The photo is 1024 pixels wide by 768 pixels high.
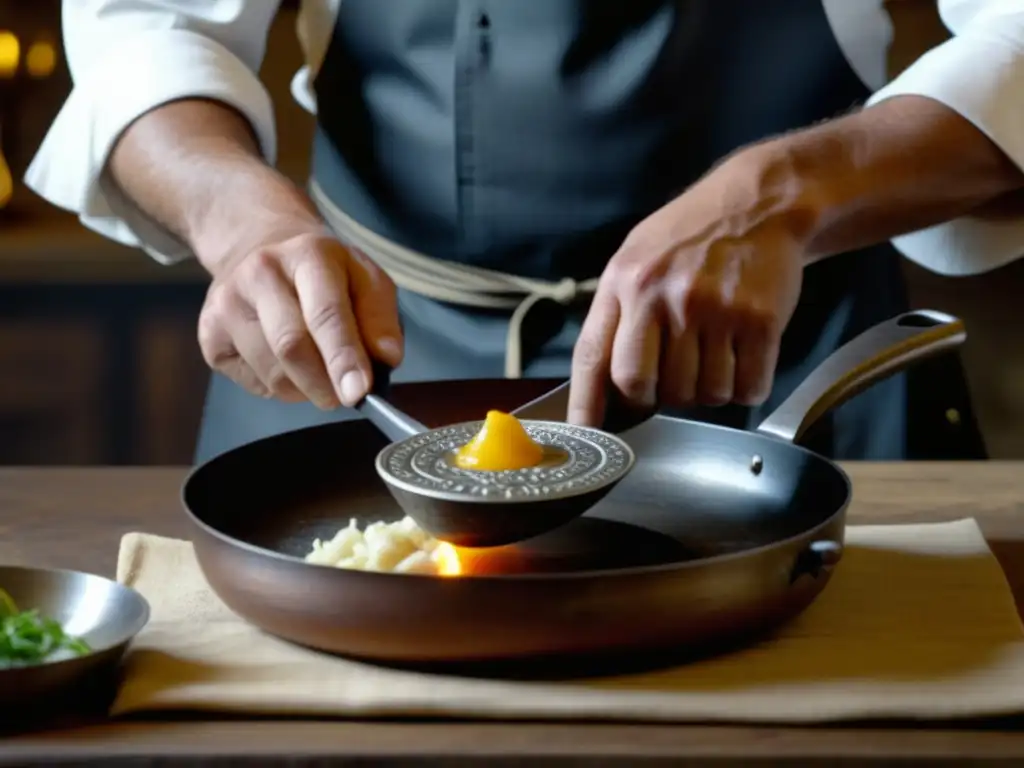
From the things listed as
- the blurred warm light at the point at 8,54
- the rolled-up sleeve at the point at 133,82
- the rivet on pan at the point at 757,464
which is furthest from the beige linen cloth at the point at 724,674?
the blurred warm light at the point at 8,54

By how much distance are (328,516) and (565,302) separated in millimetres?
319

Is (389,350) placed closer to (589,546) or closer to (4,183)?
(589,546)

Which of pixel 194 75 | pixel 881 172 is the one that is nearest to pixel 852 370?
pixel 881 172

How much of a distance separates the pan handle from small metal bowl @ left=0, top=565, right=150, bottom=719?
0.37m

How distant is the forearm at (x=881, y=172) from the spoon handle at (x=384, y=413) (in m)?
0.26

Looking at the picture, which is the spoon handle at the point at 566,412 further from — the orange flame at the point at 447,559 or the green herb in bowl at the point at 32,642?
the green herb in bowl at the point at 32,642

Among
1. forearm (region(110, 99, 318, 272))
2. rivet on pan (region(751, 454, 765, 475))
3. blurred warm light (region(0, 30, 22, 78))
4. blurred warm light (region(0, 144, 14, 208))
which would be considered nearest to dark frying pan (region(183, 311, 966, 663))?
rivet on pan (region(751, 454, 765, 475))

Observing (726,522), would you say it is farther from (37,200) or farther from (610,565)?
(37,200)

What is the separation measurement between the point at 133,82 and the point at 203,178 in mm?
133

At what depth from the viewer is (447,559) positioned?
71cm

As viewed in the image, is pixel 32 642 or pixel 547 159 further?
pixel 547 159

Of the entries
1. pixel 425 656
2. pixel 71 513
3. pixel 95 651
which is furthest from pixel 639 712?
pixel 71 513

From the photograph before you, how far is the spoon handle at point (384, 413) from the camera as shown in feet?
2.52

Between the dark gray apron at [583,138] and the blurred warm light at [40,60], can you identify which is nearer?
the dark gray apron at [583,138]
